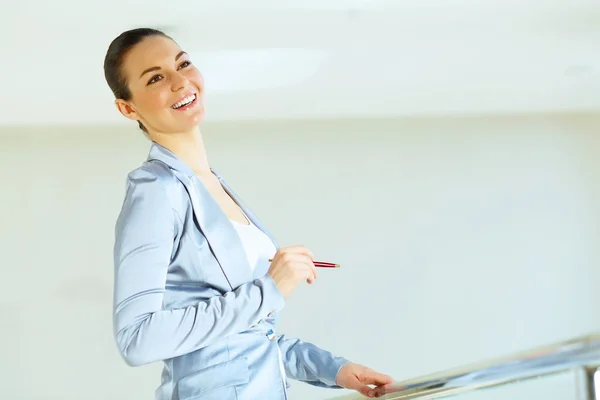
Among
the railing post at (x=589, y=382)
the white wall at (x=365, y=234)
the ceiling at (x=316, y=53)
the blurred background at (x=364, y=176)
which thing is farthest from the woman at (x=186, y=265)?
the white wall at (x=365, y=234)

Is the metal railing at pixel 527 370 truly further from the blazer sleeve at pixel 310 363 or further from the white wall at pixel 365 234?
the white wall at pixel 365 234

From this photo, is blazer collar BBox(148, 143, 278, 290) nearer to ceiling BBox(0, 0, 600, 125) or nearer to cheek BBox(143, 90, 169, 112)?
cheek BBox(143, 90, 169, 112)

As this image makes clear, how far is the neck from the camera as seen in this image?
52.1 inches

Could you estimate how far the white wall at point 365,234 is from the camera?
11.6 feet

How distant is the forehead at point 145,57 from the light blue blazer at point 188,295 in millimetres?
147

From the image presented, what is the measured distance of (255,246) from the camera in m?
1.27

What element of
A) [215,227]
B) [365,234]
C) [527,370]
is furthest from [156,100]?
[365,234]

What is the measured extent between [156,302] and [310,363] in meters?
0.38

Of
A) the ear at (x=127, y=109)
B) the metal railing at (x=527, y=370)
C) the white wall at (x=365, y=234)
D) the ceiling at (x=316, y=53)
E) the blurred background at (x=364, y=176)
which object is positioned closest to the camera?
the metal railing at (x=527, y=370)

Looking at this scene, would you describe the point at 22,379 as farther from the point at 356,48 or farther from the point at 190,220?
the point at 190,220

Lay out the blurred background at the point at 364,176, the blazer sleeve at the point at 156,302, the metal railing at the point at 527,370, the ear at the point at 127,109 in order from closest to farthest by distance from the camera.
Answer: the metal railing at the point at 527,370 < the blazer sleeve at the point at 156,302 < the ear at the point at 127,109 < the blurred background at the point at 364,176

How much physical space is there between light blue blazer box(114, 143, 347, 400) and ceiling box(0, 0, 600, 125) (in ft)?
5.63

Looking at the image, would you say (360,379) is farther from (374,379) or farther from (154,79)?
(154,79)

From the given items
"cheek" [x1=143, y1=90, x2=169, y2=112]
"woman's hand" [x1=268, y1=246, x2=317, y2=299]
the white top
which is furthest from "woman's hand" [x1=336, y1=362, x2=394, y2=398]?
"cheek" [x1=143, y1=90, x2=169, y2=112]
